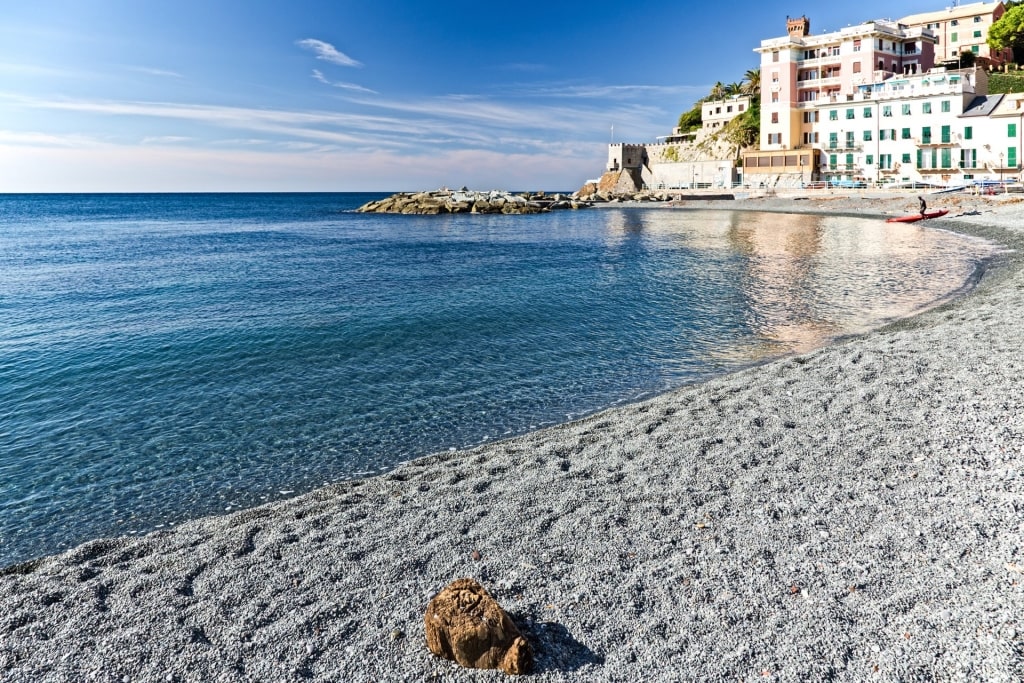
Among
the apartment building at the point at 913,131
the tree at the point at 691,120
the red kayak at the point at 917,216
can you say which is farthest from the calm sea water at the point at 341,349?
the tree at the point at 691,120

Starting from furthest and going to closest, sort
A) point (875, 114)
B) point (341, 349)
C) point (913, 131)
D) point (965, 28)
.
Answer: point (965, 28), point (875, 114), point (913, 131), point (341, 349)

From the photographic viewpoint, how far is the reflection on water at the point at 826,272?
61.9 feet

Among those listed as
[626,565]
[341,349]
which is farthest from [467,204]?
[626,565]

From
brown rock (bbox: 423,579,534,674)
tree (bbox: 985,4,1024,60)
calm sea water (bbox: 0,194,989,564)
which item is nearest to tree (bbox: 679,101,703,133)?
tree (bbox: 985,4,1024,60)

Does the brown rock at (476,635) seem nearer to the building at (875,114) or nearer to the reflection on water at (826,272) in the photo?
the reflection on water at (826,272)

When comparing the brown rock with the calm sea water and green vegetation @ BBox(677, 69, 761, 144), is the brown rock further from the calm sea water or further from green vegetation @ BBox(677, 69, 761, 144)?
green vegetation @ BBox(677, 69, 761, 144)

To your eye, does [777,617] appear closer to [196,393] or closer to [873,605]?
[873,605]

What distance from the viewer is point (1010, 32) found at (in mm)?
74125

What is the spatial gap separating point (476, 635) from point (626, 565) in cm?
185

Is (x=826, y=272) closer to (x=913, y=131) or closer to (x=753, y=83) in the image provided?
(x=913, y=131)

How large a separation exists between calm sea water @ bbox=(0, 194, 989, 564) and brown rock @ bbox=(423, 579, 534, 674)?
198 inches

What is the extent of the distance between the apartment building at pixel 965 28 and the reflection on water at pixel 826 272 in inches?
1812

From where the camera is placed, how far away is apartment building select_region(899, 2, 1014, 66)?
82.8 m

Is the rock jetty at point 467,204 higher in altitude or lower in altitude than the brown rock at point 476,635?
higher
